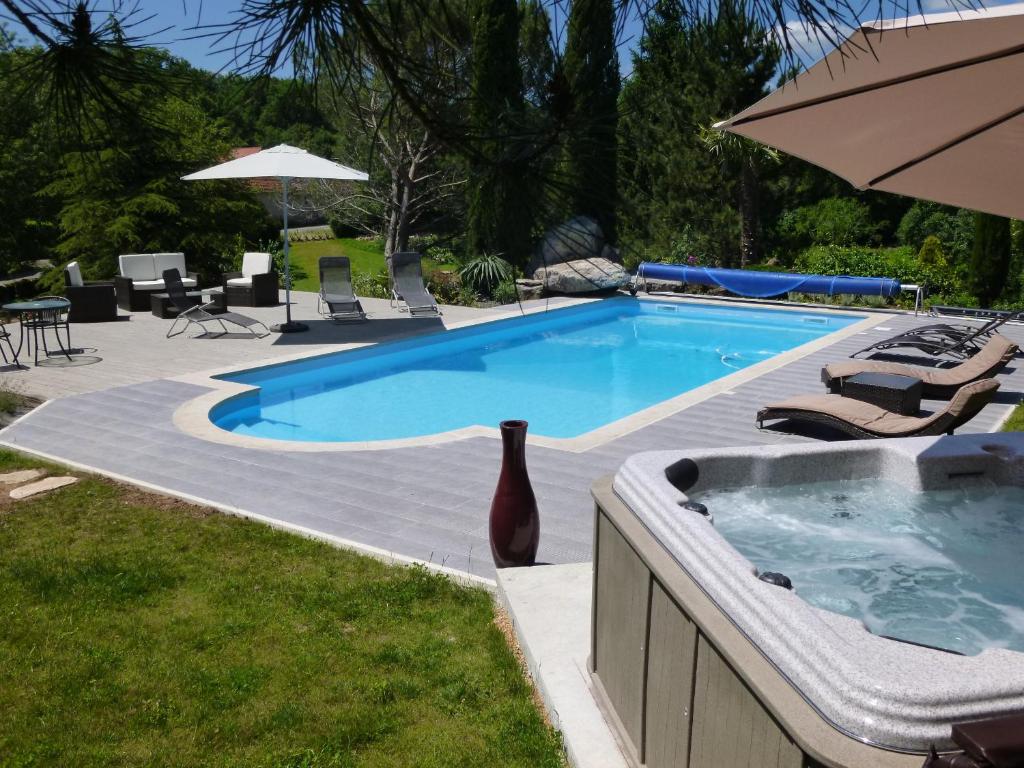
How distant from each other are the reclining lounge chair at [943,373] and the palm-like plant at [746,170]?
995 centimetres

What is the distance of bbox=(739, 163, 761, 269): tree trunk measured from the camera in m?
18.7

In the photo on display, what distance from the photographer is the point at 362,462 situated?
659 cm

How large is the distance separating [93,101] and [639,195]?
140 cm

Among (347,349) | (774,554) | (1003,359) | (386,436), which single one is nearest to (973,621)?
(774,554)

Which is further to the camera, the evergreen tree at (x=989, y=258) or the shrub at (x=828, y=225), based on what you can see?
the shrub at (x=828, y=225)

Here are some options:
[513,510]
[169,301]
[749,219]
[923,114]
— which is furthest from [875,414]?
[749,219]

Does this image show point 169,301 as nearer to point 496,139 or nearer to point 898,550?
point 898,550

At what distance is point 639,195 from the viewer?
2.09 meters

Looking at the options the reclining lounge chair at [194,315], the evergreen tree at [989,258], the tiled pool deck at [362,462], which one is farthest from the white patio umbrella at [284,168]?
the evergreen tree at [989,258]

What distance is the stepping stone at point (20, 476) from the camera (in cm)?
602

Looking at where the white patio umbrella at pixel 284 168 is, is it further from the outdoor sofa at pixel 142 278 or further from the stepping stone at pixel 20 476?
the stepping stone at pixel 20 476

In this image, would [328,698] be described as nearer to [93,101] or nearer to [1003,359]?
[93,101]

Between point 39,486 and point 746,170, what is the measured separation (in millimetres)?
15898

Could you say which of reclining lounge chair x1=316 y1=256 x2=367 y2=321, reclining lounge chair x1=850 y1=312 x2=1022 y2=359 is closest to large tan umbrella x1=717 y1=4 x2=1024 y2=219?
reclining lounge chair x1=850 y1=312 x2=1022 y2=359
